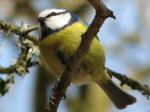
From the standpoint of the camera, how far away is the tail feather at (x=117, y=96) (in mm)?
2859

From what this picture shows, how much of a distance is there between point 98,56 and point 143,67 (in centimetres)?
170

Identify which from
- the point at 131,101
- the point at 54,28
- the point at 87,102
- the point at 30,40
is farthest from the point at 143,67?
the point at 30,40

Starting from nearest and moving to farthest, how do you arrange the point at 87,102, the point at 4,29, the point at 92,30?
the point at 92,30 < the point at 4,29 < the point at 87,102

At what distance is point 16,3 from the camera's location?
165 inches

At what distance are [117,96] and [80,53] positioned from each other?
1251 millimetres

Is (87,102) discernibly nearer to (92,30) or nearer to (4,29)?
(4,29)

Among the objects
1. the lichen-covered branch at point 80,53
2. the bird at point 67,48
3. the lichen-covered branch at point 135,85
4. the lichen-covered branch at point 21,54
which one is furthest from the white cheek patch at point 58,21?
the lichen-covered branch at point 80,53

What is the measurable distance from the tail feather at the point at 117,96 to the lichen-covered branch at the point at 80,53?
104 centimetres

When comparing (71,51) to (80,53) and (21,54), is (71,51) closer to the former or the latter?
(21,54)

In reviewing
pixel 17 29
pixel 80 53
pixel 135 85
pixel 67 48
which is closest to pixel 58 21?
pixel 67 48

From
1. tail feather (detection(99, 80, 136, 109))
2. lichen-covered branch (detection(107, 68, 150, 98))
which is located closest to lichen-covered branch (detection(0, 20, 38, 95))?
lichen-covered branch (detection(107, 68, 150, 98))

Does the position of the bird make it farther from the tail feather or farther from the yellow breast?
the tail feather

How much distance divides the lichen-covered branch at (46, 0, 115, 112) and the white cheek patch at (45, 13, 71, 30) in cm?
72

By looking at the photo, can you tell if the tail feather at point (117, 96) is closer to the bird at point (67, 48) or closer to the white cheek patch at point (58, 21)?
the bird at point (67, 48)
